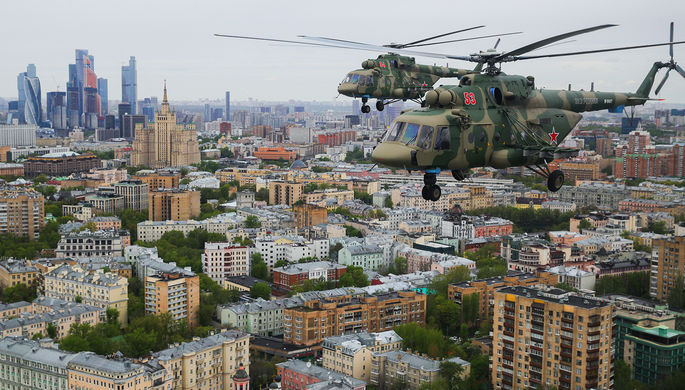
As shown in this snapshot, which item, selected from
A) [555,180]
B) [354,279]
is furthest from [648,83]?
[354,279]

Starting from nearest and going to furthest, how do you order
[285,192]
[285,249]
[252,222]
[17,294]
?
[17,294], [285,249], [252,222], [285,192]

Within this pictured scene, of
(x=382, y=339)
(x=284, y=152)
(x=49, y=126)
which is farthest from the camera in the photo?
(x=49, y=126)

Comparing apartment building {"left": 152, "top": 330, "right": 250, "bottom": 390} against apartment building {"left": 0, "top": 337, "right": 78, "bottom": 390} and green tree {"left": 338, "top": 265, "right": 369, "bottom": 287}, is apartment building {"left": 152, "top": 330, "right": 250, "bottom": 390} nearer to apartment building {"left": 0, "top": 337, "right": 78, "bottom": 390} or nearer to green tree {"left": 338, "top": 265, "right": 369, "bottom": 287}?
apartment building {"left": 0, "top": 337, "right": 78, "bottom": 390}

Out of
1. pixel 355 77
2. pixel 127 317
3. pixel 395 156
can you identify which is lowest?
pixel 127 317

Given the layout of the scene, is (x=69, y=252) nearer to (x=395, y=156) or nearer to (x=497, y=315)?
(x=497, y=315)

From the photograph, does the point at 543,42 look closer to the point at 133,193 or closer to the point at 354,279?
the point at 354,279

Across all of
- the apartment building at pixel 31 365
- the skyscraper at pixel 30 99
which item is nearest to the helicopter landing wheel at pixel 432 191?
the apartment building at pixel 31 365

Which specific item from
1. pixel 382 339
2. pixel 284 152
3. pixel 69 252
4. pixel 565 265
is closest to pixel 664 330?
pixel 382 339
